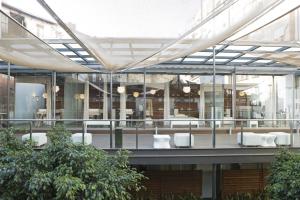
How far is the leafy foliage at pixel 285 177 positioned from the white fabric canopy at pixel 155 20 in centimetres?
306

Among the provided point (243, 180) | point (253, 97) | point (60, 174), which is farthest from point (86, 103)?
point (60, 174)

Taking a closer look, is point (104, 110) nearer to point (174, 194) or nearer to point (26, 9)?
point (174, 194)

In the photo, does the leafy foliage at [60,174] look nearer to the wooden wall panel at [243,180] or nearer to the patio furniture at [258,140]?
the patio furniture at [258,140]

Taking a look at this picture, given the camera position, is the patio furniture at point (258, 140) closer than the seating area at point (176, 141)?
No

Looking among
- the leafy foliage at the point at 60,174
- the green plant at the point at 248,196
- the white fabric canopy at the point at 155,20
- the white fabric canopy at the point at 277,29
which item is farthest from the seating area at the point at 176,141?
the green plant at the point at 248,196

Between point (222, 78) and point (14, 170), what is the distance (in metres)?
12.3

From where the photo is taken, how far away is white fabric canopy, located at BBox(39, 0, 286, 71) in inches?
204

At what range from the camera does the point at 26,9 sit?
535 cm

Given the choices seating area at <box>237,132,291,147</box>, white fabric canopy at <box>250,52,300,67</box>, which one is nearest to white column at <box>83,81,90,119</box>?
white fabric canopy at <box>250,52,300,67</box>

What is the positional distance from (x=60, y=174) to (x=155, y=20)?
3000 mm

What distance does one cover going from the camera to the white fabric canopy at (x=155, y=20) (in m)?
5.19

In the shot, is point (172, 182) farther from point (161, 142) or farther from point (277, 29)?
point (277, 29)

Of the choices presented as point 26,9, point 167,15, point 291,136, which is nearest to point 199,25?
point 167,15

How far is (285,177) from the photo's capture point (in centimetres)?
708
